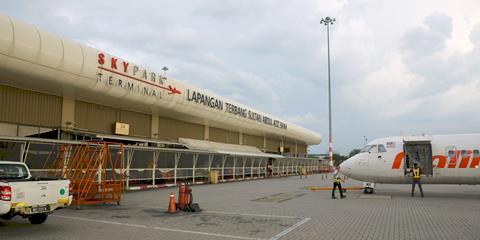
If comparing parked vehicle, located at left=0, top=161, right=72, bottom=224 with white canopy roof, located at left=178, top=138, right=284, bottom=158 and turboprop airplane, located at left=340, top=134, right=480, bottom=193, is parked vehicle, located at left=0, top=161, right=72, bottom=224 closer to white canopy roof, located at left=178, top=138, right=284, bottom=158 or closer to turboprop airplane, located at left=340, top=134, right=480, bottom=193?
turboprop airplane, located at left=340, top=134, right=480, bottom=193

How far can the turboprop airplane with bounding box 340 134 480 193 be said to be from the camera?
20.9 meters

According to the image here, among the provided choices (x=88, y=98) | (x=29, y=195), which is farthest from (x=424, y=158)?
(x=29, y=195)

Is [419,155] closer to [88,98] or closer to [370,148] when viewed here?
[370,148]

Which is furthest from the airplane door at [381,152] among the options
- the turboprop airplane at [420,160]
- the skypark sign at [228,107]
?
the skypark sign at [228,107]

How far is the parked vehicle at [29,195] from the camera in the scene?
931 centimetres

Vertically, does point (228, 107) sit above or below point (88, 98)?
above

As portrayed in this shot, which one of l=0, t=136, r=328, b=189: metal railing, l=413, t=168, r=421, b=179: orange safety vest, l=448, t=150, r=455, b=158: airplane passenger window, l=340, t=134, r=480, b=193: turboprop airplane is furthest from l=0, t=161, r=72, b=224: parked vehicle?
l=448, t=150, r=455, b=158: airplane passenger window

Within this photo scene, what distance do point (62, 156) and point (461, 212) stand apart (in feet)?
52.1

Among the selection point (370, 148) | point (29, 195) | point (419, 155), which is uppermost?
point (370, 148)

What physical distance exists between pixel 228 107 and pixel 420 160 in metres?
17.2

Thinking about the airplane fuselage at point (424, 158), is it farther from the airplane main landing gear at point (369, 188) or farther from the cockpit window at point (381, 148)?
the airplane main landing gear at point (369, 188)

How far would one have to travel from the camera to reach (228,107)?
35219 millimetres

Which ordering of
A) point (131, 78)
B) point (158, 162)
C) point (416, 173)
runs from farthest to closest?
point (158, 162), point (131, 78), point (416, 173)

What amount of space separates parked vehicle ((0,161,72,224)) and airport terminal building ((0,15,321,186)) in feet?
17.4
